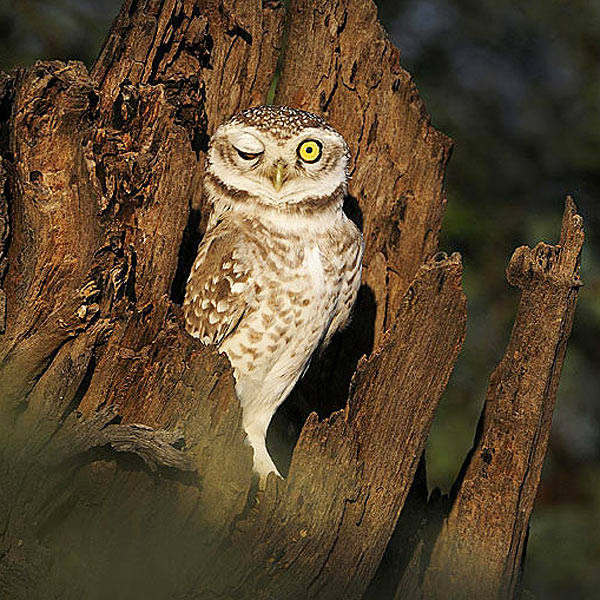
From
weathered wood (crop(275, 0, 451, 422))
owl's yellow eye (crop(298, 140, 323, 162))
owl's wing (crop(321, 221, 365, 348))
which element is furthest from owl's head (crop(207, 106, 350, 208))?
weathered wood (crop(275, 0, 451, 422))

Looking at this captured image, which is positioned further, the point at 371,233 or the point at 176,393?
the point at 371,233

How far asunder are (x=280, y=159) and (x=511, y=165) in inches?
83.8

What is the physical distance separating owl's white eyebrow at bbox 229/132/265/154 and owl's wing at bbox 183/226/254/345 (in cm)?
30

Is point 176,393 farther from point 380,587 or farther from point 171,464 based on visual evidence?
point 380,587

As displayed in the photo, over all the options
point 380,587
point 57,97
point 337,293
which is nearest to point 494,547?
point 380,587

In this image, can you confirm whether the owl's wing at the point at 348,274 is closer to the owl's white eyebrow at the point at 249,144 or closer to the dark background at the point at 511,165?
the owl's white eyebrow at the point at 249,144

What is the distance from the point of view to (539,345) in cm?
264

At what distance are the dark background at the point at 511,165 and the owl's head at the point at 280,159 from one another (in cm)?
140

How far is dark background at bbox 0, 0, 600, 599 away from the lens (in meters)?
4.19

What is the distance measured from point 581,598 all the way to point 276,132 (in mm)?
2485

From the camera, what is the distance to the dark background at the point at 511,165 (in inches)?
165

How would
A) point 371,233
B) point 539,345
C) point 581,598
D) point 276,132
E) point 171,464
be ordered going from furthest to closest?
point 581,598
point 371,233
point 276,132
point 539,345
point 171,464

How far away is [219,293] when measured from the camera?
2.83 m

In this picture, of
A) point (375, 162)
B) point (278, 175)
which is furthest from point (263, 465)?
point (375, 162)
